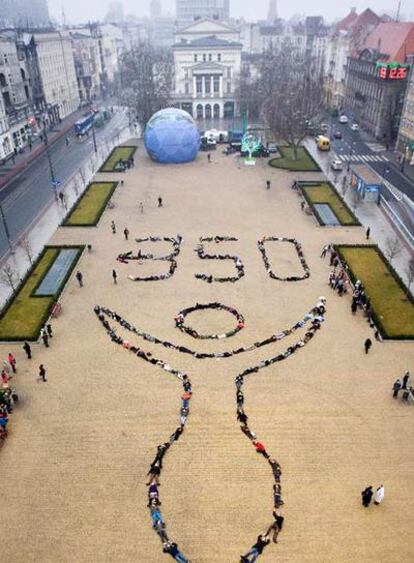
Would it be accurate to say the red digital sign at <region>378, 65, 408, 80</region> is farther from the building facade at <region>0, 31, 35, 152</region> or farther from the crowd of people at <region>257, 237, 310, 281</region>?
the building facade at <region>0, 31, 35, 152</region>

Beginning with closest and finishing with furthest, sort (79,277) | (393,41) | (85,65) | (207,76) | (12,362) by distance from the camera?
(12,362) < (79,277) < (393,41) < (207,76) < (85,65)

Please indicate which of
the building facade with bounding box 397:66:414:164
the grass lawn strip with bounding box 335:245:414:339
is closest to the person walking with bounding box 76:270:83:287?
the grass lawn strip with bounding box 335:245:414:339

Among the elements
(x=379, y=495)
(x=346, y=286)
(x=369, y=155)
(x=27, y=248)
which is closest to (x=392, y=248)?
(x=346, y=286)

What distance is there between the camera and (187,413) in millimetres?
29547

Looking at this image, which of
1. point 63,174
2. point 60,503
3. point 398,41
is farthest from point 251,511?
point 398,41

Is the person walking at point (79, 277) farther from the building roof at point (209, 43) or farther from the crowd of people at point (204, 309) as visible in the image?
the building roof at point (209, 43)

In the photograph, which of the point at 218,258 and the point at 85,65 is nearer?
the point at 218,258

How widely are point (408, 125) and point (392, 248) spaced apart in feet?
134

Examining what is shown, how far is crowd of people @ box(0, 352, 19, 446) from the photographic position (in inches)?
1113

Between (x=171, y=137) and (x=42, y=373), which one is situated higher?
(x=171, y=137)

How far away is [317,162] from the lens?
7856 cm

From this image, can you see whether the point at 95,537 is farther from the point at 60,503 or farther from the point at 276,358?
the point at 276,358

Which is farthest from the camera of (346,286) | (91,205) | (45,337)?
(91,205)

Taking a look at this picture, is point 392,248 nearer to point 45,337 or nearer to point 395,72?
point 45,337
